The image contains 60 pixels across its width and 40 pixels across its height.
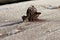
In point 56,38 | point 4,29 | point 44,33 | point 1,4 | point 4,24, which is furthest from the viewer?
point 1,4

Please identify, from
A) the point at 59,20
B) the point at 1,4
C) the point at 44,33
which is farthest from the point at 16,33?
the point at 1,4

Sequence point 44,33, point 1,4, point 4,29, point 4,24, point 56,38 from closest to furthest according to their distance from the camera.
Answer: point 56,38
point 44,33
point 4,29
point 4,24
point 1,4

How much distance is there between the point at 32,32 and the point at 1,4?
71.9 inches

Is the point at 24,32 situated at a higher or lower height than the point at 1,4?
higher

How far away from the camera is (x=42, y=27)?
4.31ft

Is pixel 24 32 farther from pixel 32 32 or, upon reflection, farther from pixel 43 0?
pixel 43 0

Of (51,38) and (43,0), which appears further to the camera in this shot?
(43,0)

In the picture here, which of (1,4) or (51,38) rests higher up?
(51,38)

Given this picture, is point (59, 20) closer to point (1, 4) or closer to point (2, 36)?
point (2, 36)

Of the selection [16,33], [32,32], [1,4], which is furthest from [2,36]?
[1,4]

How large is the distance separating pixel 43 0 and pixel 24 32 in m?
1.96

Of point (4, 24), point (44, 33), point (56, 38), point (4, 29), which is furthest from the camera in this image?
point (4, 24)

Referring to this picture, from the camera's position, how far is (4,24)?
1.45m

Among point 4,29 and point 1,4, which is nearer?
point 4,29
